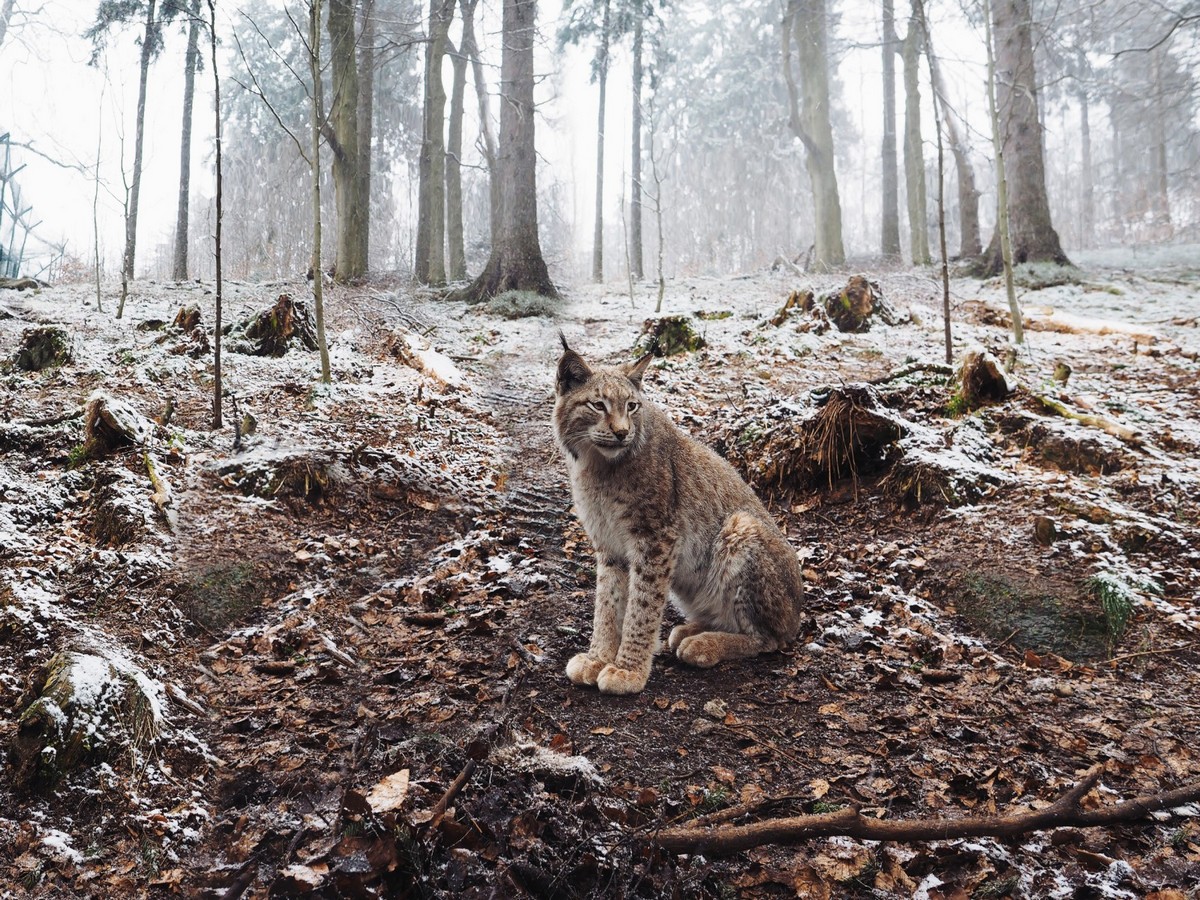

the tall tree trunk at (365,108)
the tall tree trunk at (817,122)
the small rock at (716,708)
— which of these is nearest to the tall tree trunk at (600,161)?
the tall tree trunk at (817,122)

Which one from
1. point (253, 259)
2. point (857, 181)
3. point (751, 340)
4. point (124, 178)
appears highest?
point (857, 181)

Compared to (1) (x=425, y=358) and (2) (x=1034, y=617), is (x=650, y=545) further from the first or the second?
(1) (x=425, y=358)

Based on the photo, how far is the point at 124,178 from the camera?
8703 millimetres

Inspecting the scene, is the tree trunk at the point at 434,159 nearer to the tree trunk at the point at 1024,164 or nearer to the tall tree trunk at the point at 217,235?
the tall tree trunk at the point at 217,235

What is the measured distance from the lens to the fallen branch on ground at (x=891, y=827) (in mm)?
2416

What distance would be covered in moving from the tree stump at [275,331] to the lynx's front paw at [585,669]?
21.8 feet

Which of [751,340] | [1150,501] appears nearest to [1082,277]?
[751,340]

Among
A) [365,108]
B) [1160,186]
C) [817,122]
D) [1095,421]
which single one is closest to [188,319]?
[365,108]

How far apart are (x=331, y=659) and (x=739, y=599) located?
247 centimetres

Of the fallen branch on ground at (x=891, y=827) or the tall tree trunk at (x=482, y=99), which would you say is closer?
the fallen branch on ground at (x=891, y=827)

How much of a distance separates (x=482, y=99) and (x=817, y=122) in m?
10.3

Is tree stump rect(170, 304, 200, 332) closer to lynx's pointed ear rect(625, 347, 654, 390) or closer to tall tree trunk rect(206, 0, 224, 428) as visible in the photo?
tall tree trunk rect(206, 0, 224, 428)

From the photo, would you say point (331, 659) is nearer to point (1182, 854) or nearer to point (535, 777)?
point (535, 777)

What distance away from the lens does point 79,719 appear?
297cm
